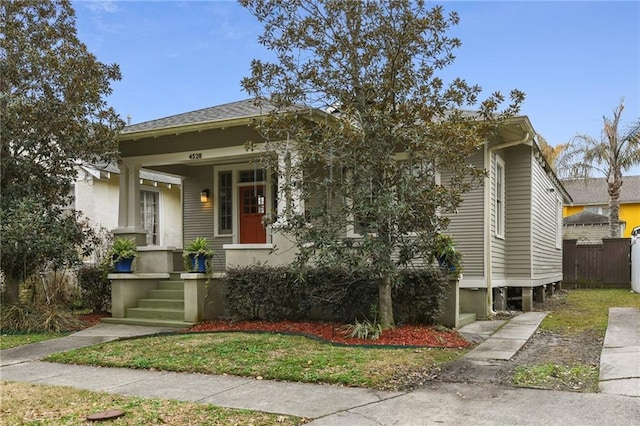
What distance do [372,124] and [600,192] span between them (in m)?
30.5

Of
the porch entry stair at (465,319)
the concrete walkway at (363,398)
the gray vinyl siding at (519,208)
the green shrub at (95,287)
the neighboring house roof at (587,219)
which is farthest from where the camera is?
the neighboring house roof at (587,219)

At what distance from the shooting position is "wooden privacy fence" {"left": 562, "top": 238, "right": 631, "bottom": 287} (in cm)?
1870

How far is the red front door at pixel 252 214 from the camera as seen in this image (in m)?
12.9

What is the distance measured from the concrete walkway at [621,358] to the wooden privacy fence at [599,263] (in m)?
10.2

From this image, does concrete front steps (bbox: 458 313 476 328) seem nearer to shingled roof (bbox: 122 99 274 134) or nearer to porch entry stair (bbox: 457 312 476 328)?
porch entry stair (bbox: 457 312 476 328)

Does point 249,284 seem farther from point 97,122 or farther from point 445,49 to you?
point 445,49

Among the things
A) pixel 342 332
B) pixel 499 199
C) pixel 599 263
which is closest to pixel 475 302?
pixel 499 199

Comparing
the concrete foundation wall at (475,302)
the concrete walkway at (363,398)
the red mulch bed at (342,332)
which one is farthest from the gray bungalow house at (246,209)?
the concrete walkway at (363,398)

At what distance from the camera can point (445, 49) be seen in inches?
314

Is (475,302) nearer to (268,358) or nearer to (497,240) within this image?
(497,240)

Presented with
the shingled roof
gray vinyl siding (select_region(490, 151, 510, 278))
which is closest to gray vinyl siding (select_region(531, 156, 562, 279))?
gray vinyl siding (select_region(490, 151, 510, 278))

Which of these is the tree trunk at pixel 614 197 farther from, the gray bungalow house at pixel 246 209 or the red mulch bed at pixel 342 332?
the red mulch bed at pixel 342 332

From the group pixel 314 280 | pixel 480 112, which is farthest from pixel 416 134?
pixel 314 280

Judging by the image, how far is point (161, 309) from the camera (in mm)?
10172
